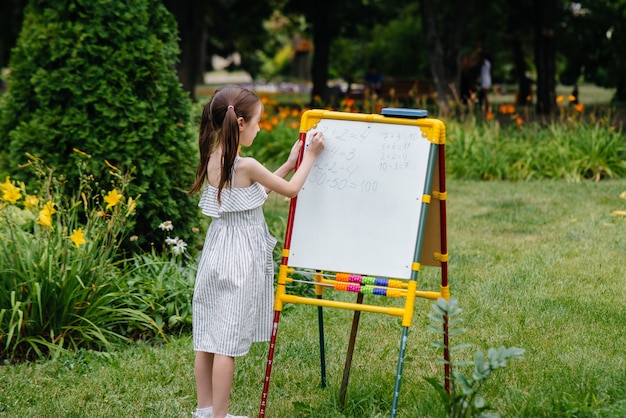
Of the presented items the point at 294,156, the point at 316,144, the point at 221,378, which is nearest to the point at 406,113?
the point at 316,144

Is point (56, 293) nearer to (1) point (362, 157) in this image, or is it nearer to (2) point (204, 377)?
(2) point (204, 377)

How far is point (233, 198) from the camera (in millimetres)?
3664

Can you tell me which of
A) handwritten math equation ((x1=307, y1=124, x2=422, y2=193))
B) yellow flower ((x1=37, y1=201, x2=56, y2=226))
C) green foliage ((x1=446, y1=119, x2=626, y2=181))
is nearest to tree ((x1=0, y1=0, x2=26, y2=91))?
green foliage ((x1=446, y1=119, x2=626, y2=181))

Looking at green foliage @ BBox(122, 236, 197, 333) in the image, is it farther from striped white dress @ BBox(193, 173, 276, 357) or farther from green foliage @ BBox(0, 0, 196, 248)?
striped white dress @ BBox(193, 173, 276, 357)

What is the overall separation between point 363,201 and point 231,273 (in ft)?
2.14

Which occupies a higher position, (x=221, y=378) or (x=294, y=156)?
(x=294, y=156)

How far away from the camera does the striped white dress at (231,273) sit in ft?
12.0

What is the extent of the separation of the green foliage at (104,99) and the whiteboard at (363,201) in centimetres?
236

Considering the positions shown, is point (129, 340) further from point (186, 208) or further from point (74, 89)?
point (74, 89)

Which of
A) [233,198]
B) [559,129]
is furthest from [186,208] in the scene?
[559,129]

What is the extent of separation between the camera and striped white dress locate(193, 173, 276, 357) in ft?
12.0

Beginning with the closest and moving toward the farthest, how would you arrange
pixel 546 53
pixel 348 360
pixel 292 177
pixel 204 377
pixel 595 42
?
pixel 292 177, pixel 204 377, pixel 348 360, pixel 546 53, pixel 595 42

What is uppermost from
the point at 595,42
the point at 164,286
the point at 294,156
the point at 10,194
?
the point at 595,42

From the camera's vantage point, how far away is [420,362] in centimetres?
465
